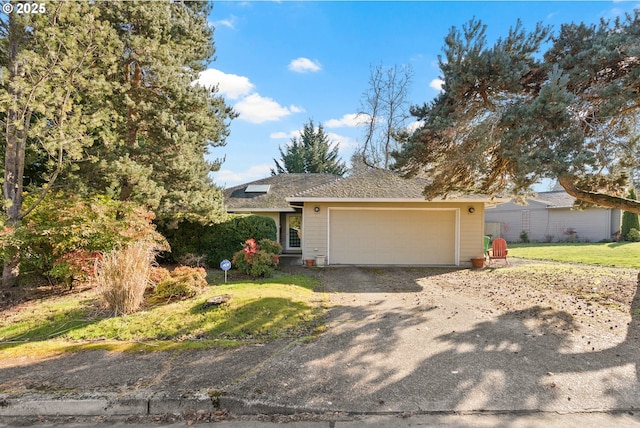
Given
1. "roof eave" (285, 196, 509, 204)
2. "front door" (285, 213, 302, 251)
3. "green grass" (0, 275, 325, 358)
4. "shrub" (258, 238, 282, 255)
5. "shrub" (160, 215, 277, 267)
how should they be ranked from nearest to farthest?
1. "green grass" (0, 275, 325, 358)
2. "shrub" (258, 238, 282, 255)
3. "shrub" (160, 215, 277, 267)
4. "roof eave" (285, 196, 509, 204)
5. "front door" (285, 213, 302, 251)

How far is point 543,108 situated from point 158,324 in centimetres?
714

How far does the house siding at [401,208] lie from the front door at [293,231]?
16.0 ft

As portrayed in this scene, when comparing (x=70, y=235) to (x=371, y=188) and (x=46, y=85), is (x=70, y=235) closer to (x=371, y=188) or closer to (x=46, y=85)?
(x=46, y=85)

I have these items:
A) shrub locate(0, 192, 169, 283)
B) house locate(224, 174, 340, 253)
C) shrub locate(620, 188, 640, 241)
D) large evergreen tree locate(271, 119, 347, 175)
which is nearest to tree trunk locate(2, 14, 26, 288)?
shrub locate(0, 192, 169, 283)

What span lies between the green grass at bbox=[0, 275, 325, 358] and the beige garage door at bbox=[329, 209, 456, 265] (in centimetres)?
550

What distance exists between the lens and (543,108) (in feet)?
17.1

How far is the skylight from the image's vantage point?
1759 centimetres

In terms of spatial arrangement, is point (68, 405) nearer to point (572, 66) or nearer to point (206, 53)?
point (572, 66)

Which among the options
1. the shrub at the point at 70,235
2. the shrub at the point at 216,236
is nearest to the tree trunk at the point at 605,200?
the shrub at the point at 216,236

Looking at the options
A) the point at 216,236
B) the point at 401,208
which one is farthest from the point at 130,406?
the point at 401,208

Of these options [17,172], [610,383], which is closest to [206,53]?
[17,172]

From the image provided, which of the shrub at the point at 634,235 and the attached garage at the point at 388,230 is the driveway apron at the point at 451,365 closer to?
the attached garage at the point at 388,230

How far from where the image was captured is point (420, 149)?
712 cm

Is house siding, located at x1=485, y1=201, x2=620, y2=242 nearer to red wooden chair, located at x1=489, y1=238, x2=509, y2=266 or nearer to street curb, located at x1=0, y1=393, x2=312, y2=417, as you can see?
red wooden chair, located at x1=489, y1=238, x2=509, y2=266
